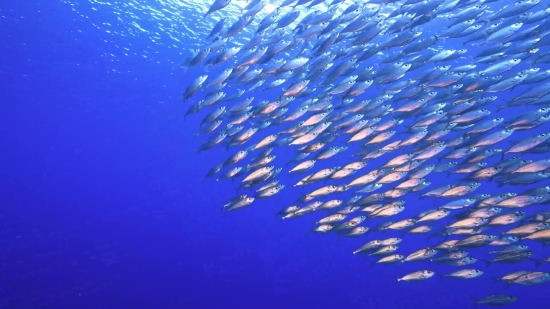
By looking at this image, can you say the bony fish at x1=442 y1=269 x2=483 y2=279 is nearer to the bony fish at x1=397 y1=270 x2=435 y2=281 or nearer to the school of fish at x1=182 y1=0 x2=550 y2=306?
the school of fish at x1=182 y1=0 x2=550 y2=306

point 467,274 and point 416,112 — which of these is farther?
point 467,274

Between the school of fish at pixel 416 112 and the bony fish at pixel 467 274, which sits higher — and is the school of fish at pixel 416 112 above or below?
above

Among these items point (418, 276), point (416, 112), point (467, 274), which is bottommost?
point (418, 276)

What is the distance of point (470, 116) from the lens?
6418 mm

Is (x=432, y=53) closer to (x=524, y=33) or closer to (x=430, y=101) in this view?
(x=430, y=101)

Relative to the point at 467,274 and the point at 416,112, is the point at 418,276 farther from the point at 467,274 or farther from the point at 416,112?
the point at 416,112

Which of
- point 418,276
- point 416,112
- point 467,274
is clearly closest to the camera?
point 416,112

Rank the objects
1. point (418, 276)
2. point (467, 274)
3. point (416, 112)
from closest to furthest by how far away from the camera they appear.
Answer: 1. point (416, 112)
2. point (467, 274)
3. point (418, 276)

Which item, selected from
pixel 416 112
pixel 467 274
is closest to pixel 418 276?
pixel 467 274

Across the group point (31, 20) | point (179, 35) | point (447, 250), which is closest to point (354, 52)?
point (447, 250)

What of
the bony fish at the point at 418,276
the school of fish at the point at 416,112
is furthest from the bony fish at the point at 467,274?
the bony fish at the point at 418,276

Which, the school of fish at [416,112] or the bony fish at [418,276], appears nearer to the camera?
the school of fish at [416,112]

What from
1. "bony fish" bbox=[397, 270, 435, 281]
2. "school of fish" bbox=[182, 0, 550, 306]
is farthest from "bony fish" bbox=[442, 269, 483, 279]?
"bony fish" bbox=[397, 270, 435, 281]

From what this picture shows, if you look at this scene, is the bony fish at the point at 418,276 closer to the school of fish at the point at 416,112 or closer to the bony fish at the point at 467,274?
the school of fish at the point at 416,112
